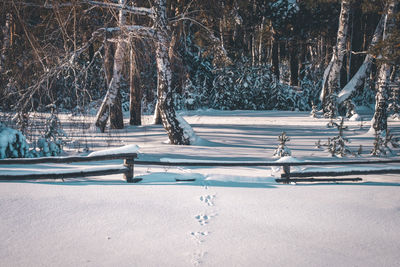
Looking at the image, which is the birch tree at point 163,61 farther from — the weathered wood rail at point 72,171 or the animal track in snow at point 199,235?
the animal track in snow at point 199,235

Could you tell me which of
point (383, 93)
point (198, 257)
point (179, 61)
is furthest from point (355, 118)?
point (198, 257)

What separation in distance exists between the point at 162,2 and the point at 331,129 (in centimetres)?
A: 895

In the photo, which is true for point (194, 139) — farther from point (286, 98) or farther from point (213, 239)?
point (286, 98)

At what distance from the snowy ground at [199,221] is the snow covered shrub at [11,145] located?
0.52m

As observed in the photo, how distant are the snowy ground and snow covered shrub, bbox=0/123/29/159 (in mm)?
519

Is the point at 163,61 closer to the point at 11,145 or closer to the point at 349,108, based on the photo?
the point at 11,145

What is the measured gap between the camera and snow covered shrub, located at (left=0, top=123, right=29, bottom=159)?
27.3 feet

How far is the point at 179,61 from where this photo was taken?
12.0 m

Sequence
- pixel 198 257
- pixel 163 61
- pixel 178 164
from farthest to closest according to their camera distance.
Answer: pixel 163 61
pixel 178 164
pixel 198 257

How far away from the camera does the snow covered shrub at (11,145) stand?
8.33 meters

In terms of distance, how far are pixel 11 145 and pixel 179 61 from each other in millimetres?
6004

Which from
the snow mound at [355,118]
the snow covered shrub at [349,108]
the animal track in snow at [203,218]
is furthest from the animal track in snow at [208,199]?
the snow covered shrub at [349,108]

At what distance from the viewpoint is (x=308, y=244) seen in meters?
4.41

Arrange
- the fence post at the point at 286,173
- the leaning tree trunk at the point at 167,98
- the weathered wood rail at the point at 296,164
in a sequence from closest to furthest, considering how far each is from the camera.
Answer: the weathered wood rail at the point at 296,164, the fence post at the point at 286,173, the leaning tree trunk at the point at 167,98
